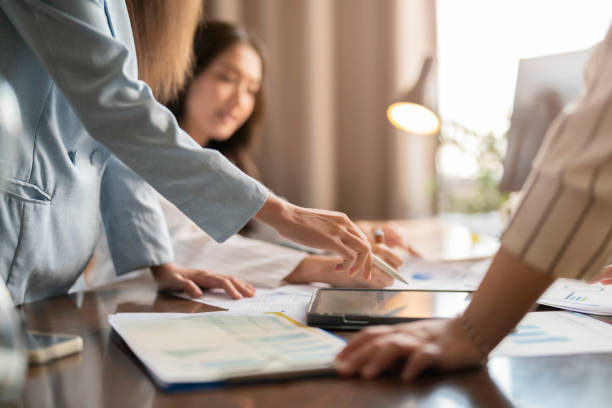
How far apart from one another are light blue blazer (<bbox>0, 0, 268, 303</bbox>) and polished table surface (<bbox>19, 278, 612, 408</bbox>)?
0.66 ft

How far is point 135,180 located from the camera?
0.97 meters

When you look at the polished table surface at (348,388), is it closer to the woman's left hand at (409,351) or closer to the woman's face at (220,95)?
the woman's left hand at (409,351)

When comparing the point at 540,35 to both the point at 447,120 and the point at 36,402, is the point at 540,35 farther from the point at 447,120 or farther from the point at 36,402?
the point at 36,402

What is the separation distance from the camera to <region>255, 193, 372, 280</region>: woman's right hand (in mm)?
730

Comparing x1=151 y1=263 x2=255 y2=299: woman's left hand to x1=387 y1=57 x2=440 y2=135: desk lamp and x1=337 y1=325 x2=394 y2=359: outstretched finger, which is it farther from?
x1=387 y1=57 x2=440 y2=135: desk lamp

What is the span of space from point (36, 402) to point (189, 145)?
0.31 m

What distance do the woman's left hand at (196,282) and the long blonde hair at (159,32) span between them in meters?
0.30

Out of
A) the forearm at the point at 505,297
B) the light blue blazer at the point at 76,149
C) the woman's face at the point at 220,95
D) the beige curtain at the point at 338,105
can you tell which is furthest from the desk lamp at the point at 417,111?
the forearm at the point at 505,297

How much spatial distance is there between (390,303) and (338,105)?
6.03ft

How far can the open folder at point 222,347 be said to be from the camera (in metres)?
0.51

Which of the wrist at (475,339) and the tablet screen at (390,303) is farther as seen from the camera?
the tablet screen at (390,303)

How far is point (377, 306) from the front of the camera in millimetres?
735

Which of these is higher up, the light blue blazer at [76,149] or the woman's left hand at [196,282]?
the light blue blazer at [76,149]

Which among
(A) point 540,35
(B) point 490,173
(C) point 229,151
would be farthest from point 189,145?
(A) point 540,35
